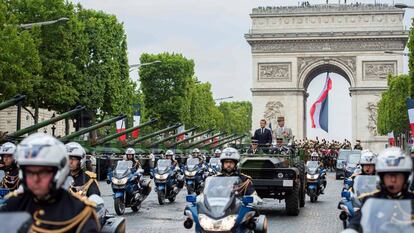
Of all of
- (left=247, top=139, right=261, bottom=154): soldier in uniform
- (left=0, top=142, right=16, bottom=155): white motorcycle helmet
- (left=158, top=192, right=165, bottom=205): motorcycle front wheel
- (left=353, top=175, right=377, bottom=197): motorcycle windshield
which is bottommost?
(left=158, top=192, right=165, bottom=205): motorcycle front wheel

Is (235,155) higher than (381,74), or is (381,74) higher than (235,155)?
(381,74)

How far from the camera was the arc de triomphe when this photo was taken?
228ft

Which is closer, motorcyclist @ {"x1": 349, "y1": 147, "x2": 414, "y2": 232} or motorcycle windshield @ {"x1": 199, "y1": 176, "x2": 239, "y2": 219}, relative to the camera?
motorcyclist @ {"x1": 349, "y1": 147, "x2": 414, "y2": 232}

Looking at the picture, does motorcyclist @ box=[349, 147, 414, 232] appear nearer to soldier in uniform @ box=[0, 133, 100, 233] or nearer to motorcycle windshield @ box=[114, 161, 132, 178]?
soldier in uniform @ box=[0, 133, 100, 233]

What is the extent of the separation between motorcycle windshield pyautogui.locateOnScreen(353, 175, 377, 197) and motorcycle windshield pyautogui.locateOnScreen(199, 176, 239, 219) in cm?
163

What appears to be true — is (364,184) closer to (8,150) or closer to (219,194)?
(219,194)

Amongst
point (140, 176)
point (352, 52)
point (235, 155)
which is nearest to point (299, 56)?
point (352, 52)

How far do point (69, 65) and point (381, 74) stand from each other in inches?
1387

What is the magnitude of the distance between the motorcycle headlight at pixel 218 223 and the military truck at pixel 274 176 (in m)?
7.98

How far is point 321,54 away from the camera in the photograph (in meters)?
70.8

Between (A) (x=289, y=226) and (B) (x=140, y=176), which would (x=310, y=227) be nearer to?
(A) (x=289, y=226)

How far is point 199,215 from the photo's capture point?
30.1ft

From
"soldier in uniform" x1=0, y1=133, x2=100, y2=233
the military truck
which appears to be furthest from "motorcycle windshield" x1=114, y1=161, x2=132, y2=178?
"soldier in uniform" x1=0, y1=133, x2=100, y2=233

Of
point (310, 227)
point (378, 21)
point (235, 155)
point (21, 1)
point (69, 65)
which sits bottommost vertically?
Result: point (310, 227)
